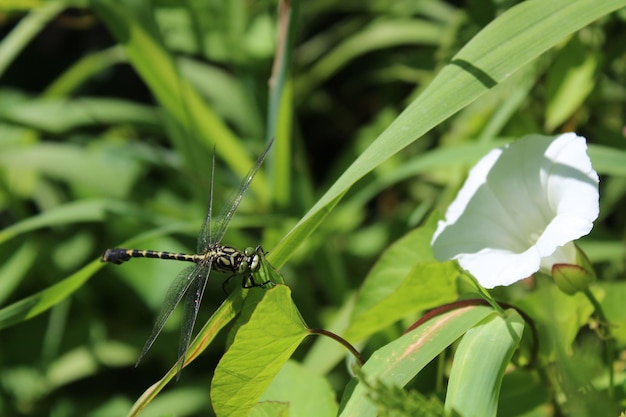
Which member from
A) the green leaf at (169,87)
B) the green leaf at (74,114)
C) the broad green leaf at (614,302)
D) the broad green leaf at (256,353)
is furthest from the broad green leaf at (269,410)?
the green leaf at (74,114)

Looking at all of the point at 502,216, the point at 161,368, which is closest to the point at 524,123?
the point at 502,216

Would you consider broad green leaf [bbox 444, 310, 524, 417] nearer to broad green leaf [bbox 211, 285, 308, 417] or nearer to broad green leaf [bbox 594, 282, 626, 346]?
broad green leaf [bbox 211, 285, 308, 417]

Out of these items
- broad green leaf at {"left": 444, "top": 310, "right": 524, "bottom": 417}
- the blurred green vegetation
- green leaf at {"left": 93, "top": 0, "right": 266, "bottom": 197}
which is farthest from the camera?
green leaf at {"left": 93, "top": 0, "right": 266, "bottom": 197}

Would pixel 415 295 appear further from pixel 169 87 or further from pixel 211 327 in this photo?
pixel 169 87

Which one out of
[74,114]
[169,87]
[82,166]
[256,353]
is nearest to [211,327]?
[256,353]

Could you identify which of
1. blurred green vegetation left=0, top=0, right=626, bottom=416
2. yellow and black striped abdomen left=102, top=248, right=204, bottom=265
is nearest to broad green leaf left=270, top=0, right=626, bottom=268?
blurred green vegetation left=0, top=0, right=626, bottom=416

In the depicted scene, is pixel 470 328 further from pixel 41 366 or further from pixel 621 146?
pixel 41 366
